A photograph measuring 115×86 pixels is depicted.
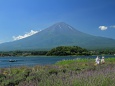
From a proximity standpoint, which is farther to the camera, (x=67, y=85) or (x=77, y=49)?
(x=77, y=49)

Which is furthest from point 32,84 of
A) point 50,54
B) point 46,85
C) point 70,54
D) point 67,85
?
point 50,54

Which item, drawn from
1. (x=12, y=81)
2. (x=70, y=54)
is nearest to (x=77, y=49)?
(x=70, y=54)

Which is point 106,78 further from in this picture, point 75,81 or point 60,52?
point 60,52

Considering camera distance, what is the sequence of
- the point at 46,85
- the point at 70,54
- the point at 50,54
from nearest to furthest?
the point at 46,85
the point at 70,54
the point at 50,54

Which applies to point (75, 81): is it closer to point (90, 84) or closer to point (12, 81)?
point (90, 84)

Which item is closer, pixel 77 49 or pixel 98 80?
pixel 98 80

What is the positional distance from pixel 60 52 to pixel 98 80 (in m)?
103

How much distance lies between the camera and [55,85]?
20.5 feet

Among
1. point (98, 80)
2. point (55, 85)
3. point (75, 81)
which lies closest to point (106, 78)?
point (98, 80)

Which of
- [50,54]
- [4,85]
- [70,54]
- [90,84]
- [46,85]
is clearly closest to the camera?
[90,84]

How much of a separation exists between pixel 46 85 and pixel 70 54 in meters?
99.2

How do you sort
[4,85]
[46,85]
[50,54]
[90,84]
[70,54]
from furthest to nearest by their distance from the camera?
[50,54] < [70,54] < [4,85] < [46,85] < [90,84]

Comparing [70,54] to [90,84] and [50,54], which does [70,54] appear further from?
[90,84]

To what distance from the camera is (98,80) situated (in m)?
6.52
